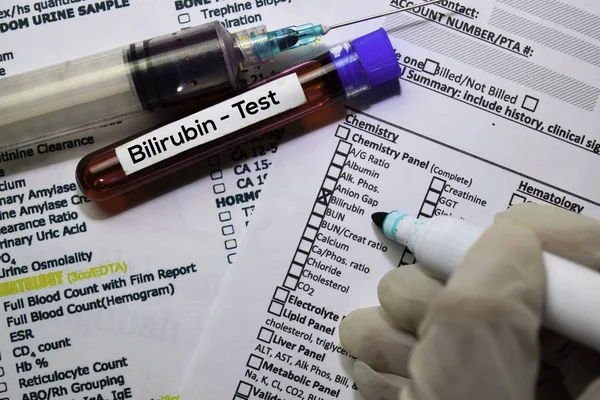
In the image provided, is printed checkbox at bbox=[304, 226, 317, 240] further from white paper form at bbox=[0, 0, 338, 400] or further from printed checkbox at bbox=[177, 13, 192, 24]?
printed checkbox at bbox=[177, 13, 192, 24]

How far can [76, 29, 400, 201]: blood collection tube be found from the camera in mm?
437

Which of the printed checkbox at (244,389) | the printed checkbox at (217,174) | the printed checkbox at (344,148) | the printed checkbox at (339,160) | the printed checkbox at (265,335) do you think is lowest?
the printed checkbox at (244,389)

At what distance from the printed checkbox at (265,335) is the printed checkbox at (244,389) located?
0.13 feet

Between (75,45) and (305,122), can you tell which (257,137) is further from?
(75,45)

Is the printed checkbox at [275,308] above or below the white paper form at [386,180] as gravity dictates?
below

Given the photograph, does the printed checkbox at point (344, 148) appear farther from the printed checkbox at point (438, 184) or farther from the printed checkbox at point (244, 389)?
the printed checkbox at point (244, 389)

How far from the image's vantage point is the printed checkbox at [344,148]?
0.47 metres

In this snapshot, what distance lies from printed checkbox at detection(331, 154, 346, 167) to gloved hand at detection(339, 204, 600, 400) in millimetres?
136

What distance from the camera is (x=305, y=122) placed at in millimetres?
468

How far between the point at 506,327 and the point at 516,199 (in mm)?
165

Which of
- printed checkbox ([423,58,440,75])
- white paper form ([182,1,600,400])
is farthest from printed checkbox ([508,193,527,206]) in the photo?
printed checkbox ([423,58,440,75])

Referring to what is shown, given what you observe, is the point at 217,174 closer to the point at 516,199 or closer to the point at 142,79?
the point at 142,79

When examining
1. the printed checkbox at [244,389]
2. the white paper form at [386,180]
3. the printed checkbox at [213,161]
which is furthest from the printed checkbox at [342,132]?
the printed checkbox at [244,389]

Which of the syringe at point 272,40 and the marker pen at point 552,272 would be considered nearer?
the marker pen at point 552,272
